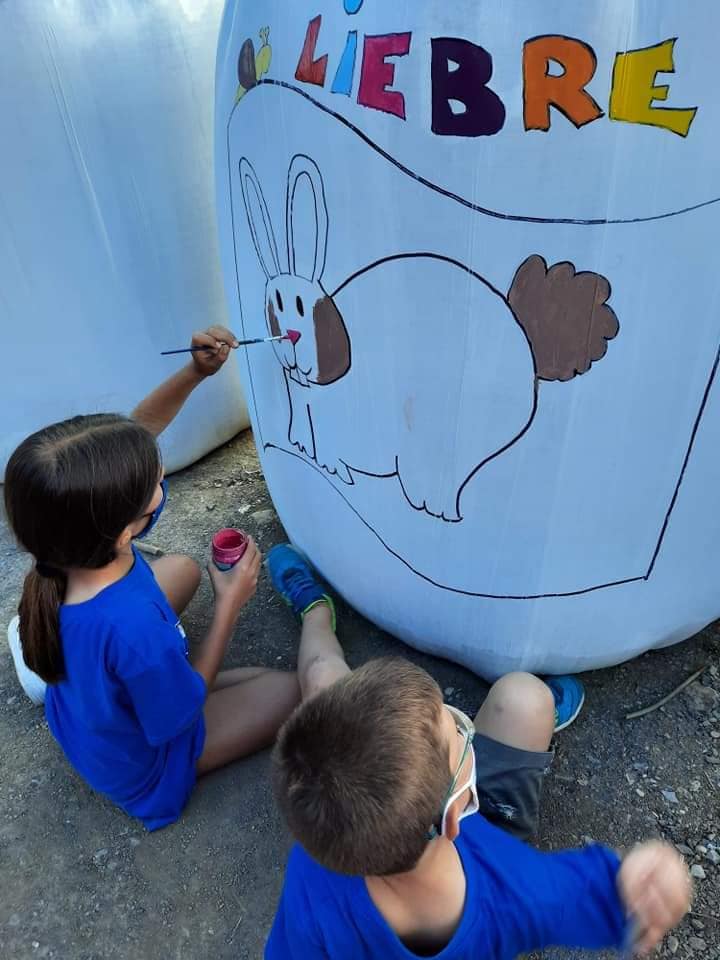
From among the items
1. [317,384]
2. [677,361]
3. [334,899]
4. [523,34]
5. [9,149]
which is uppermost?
[523,34]

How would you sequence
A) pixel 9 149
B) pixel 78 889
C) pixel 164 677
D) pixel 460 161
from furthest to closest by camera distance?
pixel 9 149, pixel 78 889, pixel 164 677, pixel 460 161

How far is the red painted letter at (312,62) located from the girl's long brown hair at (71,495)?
477 mm

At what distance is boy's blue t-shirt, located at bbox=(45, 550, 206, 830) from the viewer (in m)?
0.98

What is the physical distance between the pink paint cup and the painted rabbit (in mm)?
187

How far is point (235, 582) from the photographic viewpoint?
1.19 metres

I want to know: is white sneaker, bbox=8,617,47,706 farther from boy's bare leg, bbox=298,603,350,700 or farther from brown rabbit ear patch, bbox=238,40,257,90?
brown rabbit ear patch, bbox=238,40,257,90

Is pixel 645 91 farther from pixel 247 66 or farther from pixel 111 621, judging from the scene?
pixel 111 621

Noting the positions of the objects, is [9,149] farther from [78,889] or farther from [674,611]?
[674,611]

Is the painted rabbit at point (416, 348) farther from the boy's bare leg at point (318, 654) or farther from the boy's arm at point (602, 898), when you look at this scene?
the boy's arm at point (602, 898)

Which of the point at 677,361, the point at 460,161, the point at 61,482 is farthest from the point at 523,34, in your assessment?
the point at 61,482

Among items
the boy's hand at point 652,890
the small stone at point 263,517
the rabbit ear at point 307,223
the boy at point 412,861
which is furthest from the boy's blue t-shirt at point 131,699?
the small stone at point 263,517

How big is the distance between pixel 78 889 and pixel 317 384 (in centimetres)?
82

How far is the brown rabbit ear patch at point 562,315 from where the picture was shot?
0.86 metres

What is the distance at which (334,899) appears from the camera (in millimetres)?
710
